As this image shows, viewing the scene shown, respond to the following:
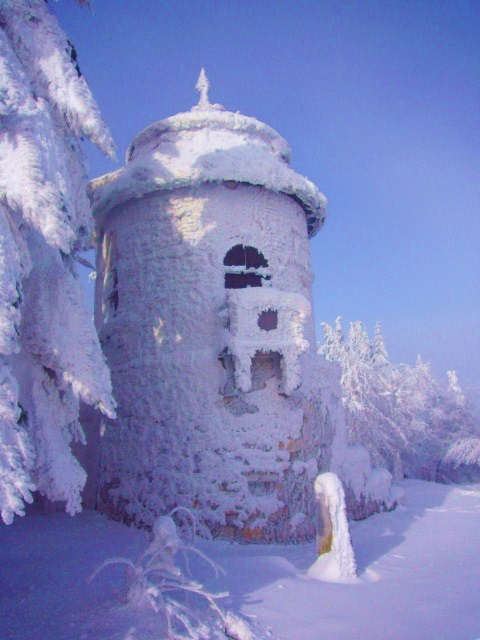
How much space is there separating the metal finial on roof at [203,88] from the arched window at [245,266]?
316cm

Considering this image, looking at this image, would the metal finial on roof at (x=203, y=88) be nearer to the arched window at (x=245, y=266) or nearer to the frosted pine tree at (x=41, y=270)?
the arched window at (x=245, y=266)

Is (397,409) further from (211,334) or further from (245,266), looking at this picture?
(211,334)

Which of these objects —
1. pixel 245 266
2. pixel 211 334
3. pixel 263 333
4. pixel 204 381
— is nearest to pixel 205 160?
pixel 245 266

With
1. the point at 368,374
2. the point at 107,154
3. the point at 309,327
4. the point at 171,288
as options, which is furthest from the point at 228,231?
the point at 368,374

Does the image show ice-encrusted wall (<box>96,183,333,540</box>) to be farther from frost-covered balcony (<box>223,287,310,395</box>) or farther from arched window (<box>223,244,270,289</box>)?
arched window (<box>223,244,270,289</box>)

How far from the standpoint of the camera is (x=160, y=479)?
827cm

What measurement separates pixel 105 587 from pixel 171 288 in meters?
5.05

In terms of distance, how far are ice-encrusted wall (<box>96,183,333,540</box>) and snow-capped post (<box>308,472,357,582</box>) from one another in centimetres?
183

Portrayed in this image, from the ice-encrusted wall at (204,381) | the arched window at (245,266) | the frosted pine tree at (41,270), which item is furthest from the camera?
the arched window at (245,266)

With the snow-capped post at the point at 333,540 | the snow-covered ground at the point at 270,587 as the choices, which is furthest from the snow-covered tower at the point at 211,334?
the snow-capped post at the point at 333,540

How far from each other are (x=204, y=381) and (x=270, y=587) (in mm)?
3705

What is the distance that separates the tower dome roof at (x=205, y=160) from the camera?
9.00 meters

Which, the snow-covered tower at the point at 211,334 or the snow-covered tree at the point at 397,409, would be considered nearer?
the snow-covered tower at the point at 211,334

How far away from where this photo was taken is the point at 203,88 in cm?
1062
